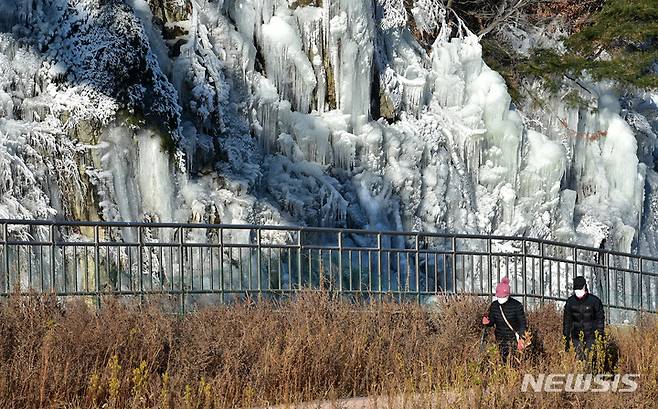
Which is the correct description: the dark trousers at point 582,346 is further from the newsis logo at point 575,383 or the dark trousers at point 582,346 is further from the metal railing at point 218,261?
the metal railing at point 218,261

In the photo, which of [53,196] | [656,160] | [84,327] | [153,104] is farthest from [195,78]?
[656,160]

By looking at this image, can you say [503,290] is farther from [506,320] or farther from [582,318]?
[582,318]

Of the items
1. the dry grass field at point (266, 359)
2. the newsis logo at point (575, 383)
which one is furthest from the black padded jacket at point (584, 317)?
the newsis logo at point (575, 383)

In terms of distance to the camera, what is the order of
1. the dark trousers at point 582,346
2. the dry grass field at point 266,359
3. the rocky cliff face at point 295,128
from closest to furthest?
the dry grass field at point 266,359, the dark trousers at point 582,346, the rocky cliff face at point 295,128

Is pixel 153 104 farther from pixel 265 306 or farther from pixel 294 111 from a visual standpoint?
pixel 265 306

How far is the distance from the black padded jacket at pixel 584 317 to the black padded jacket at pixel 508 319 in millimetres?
511

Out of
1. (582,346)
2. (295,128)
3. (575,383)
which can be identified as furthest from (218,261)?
(575,383)

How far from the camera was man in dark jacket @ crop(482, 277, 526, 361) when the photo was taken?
14062 millimetres

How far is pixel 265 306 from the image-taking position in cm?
1454

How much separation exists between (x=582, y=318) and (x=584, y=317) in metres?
0.03

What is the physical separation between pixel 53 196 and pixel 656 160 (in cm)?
2107

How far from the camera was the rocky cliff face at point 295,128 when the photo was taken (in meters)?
20.2

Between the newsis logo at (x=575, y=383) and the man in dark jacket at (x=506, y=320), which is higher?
the man in dark jacket at (x=506, y=320)

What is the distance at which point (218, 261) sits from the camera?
21.0 m
